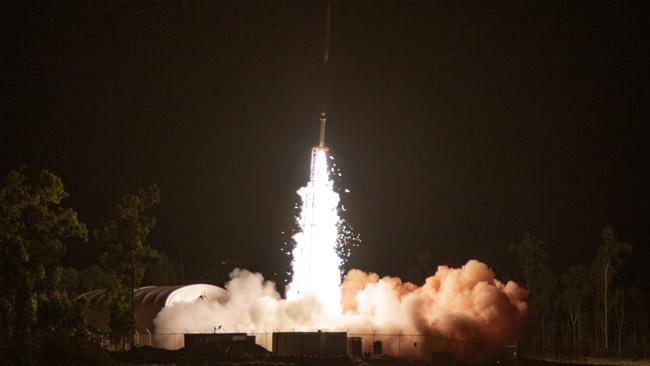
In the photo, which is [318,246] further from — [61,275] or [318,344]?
[61,275]

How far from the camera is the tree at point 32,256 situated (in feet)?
154

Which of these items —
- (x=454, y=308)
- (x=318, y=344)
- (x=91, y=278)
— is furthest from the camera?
(x=91, y=278)

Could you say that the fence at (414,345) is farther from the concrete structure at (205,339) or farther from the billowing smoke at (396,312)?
the concrete structure at (205,339)

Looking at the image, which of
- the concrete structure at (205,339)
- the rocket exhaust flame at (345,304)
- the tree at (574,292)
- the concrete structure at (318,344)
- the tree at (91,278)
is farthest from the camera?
the tree at (91,278)

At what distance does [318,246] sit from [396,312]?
852 centimetres

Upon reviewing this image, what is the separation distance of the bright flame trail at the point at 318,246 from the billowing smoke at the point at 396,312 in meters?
2.17

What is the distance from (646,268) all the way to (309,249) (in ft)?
231

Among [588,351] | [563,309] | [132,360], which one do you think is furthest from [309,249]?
→ [563,309]

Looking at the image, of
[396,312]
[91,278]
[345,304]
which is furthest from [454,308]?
→ [91,278]

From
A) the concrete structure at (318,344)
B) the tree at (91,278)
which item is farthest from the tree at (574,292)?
the tree at (91,278)

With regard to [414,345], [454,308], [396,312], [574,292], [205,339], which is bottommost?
[414,345]

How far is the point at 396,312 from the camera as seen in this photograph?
2771 inches

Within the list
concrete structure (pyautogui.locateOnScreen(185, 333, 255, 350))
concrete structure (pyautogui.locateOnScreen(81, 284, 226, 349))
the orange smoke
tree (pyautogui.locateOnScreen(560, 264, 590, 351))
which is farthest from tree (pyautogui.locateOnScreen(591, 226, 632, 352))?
concrete structure (pyautogui.locateOnScreen(185, 333, 255, 350))

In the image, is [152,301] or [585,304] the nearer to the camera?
[152,301]
